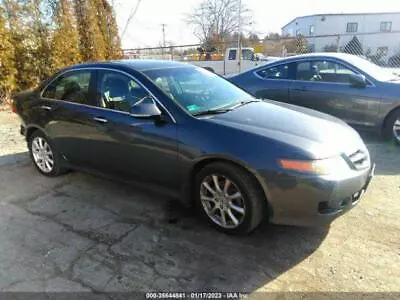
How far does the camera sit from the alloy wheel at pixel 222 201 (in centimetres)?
289

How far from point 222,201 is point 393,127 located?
3895 mm

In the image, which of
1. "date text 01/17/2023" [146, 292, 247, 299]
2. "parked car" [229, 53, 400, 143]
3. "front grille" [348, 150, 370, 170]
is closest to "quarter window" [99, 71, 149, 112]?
"date text 01/17/2023" [146, 292, 247, 299]

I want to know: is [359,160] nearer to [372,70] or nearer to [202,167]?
[202,167]

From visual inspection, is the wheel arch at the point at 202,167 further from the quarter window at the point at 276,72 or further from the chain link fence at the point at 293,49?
the chain link fence at the point at 293,49

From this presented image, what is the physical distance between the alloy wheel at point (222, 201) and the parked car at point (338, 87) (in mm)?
2495

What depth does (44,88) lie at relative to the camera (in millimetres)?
4375

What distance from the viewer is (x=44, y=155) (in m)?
4.46

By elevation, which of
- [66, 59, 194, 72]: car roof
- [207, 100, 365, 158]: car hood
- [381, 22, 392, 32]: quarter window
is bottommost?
[207, 100, 365, 158]: car hood

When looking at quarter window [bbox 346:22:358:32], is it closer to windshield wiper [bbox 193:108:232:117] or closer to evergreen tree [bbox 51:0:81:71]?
evergreen tree [bbox 51:0:81:71]

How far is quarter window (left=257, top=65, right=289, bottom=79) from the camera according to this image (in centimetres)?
632

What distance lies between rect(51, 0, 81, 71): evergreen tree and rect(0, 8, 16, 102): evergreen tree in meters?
1.30

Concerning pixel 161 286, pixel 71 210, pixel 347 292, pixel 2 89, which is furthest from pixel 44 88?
pixel 2 89

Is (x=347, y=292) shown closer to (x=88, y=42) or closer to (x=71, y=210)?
(x=71, y=210)

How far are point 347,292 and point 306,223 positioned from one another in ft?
1.86
